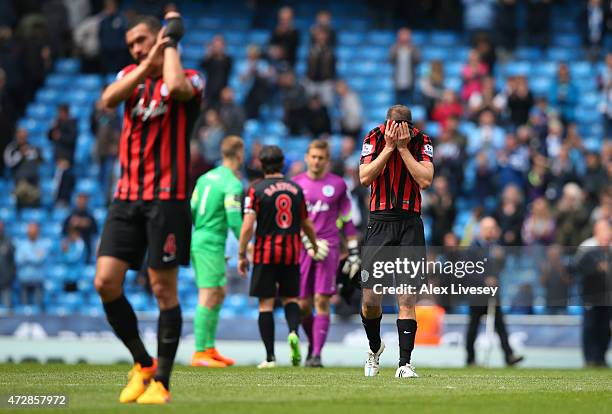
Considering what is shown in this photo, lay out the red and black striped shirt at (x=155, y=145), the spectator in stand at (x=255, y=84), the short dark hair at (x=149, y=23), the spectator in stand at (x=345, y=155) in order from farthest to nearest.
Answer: the spectator in stand at (x=255, y=84)
the spectator in stand at (x=345, y=155)
the short dark hair at (x=149, y=23)
the red and black striped shirt at (x=155, y=145)

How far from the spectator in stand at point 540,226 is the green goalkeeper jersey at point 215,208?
741 cm

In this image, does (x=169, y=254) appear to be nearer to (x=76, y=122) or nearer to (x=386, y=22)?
(x=76, y=122)

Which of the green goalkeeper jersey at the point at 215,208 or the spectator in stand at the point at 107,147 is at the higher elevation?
the spectator in stand at the point at 107,147

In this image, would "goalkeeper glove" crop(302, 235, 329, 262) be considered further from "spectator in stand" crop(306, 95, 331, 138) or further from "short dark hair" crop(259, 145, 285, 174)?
"spectator in stand" crop(306, 95, 331, 138)

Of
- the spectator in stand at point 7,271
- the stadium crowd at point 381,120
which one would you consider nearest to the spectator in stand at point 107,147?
the stadium crowd at point 381,120

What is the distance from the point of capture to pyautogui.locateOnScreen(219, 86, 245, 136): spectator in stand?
22.8 m

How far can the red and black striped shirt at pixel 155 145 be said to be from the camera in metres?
8.15

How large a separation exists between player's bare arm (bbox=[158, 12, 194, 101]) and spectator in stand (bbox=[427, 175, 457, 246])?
42.1ft

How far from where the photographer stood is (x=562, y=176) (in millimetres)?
21312

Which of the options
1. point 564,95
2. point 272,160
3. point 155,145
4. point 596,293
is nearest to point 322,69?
point 564,95

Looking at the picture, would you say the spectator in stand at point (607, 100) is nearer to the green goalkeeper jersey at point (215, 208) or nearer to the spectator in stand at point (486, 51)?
the spectator in stand at point (486, 51)

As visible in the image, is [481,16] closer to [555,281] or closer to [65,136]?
[65,136]

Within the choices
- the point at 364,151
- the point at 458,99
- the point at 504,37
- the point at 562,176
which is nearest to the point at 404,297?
the point at 364,151

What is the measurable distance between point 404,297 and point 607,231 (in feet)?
23.4
